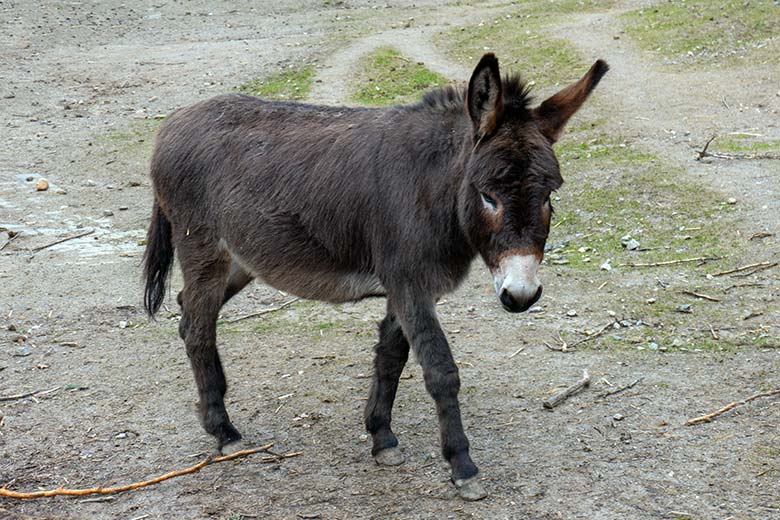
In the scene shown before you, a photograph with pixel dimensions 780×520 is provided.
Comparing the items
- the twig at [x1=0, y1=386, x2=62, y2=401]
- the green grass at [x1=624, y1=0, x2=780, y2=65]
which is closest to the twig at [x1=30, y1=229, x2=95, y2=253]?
the twig at [x1=0, y1=386, x2=62, y2=401]

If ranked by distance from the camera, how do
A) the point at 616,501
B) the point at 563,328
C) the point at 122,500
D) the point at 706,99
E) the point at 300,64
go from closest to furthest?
the point at 616,501 → the point at 122,500 → the point at 563,328 → the point at 706,99 → the point at 300,64

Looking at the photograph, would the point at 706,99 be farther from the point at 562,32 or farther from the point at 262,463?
the point at 262,463

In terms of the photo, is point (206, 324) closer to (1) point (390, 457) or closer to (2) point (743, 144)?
(1) point (390, 457)

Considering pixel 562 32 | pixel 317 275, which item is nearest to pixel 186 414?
pixel 317 275

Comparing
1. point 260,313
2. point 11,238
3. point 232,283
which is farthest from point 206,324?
point 11,238

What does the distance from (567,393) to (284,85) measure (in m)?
9.61

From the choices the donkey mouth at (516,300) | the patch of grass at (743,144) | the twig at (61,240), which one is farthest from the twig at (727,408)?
the twig at (61,240)

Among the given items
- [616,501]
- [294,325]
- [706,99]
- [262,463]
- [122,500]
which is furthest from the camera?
[706,99]

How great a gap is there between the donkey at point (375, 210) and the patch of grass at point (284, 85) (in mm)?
8101

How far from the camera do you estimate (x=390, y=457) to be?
476 centimetres

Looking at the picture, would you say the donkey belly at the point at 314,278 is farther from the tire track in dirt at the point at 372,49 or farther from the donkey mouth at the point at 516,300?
the tire track in dirt at the point at 372,49

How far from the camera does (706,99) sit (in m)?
11.6

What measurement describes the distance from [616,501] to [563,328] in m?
2.19

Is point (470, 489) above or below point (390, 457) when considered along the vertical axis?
above
